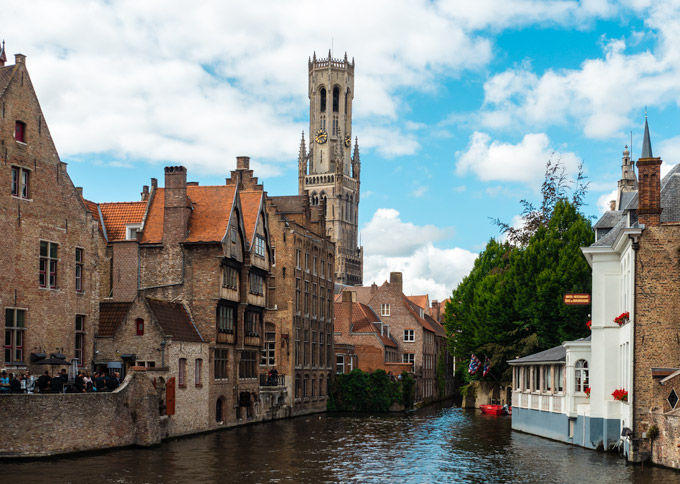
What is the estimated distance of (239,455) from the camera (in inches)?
1363

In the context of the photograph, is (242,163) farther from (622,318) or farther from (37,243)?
(622,318)

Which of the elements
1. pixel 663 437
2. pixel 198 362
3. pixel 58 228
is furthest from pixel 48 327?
pixel 663 437

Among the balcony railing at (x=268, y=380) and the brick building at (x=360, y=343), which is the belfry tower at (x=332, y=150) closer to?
the brick building at (x=360, y=343)

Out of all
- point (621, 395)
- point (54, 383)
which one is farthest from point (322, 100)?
point (621, 395)

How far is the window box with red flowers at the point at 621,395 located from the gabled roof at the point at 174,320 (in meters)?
19.6

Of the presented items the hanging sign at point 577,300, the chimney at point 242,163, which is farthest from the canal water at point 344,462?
the chimney at point 242,163

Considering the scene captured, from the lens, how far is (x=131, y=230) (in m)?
48.2

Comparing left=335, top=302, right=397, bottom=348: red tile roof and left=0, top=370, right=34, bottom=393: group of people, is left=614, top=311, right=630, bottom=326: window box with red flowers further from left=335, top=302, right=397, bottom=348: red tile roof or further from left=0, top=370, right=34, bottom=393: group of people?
left=335, top=302, right=397, bottom=348: red tile roof

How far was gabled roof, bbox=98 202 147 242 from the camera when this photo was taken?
4825 cm

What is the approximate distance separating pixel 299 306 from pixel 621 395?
108ft

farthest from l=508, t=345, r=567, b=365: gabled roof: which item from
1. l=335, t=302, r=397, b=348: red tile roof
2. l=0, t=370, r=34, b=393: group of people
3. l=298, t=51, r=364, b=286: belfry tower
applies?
l=298, t=51, r=364, b=286: belfry tower

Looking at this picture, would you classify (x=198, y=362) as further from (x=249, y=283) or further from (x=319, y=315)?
(x=319, y=315)

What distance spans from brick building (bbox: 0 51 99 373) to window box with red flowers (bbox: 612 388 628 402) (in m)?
23.4

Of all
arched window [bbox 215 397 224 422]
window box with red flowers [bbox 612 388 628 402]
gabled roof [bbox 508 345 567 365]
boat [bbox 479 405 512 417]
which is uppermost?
gabled roof [bbox 508 345 567 365]
